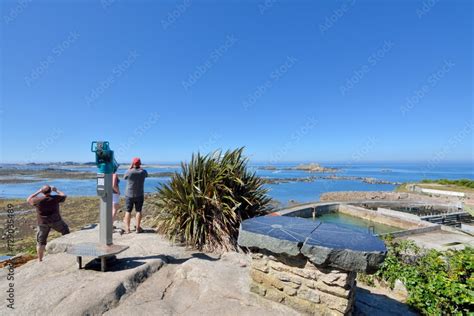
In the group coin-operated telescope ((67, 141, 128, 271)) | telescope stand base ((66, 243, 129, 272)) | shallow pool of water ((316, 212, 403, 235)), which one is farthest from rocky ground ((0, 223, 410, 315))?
shallow pool of water ((316, 212, 403, 235))

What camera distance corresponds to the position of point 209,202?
5051 millimetres

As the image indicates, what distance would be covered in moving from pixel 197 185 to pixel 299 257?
10.4 feet

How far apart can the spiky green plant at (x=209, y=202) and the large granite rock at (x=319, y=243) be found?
187 cm

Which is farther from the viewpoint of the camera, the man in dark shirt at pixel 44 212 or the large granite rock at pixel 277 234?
the man in dark shirt at pixel 44 212

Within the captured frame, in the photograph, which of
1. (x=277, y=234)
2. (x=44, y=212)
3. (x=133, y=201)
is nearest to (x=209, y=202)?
(x=133, y=201)

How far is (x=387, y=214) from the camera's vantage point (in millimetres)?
20375

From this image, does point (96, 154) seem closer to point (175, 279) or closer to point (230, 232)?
point (175, 279)

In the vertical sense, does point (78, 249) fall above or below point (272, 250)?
below

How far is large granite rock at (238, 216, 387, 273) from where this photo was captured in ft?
7.50

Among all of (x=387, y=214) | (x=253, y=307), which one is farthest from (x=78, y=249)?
(x=387, y=214)

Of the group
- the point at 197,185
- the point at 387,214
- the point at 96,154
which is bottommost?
the point at 387,214

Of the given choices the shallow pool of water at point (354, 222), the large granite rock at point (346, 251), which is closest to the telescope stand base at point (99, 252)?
the large granite rock at point (346, 251)

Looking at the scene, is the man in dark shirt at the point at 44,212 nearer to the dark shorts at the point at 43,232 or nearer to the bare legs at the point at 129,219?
the dark shorts at the point at 43,232

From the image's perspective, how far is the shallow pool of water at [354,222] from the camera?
18.8 m
